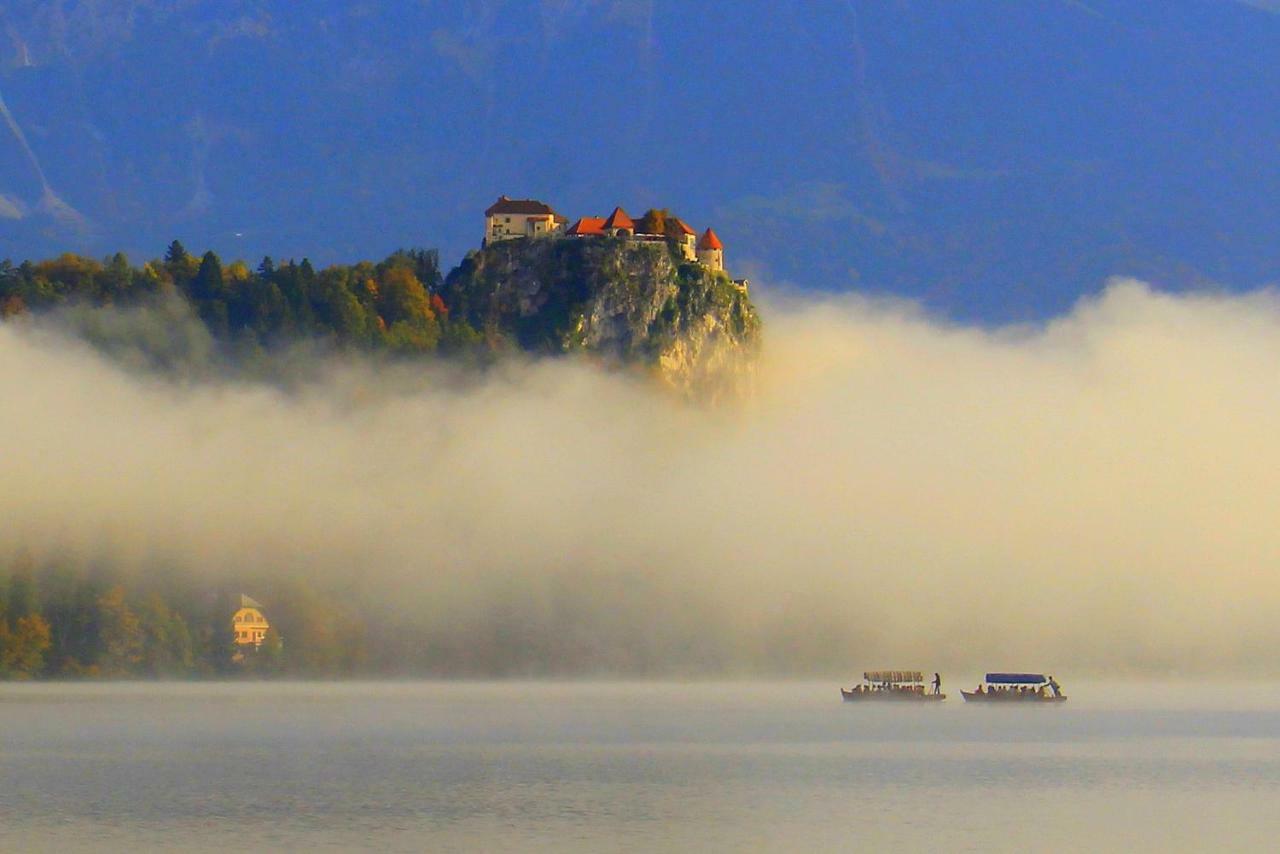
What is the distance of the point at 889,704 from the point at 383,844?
4000 inches

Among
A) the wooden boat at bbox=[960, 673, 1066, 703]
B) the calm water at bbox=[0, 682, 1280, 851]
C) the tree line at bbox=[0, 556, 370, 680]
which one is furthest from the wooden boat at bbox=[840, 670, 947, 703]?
the tree line at bbox=[0, 556, 370, 680]

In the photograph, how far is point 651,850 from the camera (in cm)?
8112

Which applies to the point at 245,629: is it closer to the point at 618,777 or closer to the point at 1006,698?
the point at 1006,698

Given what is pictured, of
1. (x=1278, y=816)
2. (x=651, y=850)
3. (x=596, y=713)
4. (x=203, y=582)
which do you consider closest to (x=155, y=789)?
(x=651, y=850)

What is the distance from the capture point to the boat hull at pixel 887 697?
18050 centimetres

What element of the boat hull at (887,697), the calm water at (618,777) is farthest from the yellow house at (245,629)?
the boat hull at (887,697)

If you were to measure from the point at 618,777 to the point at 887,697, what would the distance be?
7970 cm

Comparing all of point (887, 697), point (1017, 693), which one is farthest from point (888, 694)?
point (1017, 693)

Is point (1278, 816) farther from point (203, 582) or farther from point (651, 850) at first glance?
point (203, 582)

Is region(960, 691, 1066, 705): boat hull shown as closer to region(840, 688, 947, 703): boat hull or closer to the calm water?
region(840, 688, 947, 703): boat hull

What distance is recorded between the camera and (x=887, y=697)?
182000 mm

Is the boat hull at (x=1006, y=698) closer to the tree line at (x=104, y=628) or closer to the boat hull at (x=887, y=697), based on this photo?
the boat hull at (x=887, y=697)

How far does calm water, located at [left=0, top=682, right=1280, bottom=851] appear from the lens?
84250 millimetres

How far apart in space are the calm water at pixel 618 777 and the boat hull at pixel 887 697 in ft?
57.5
